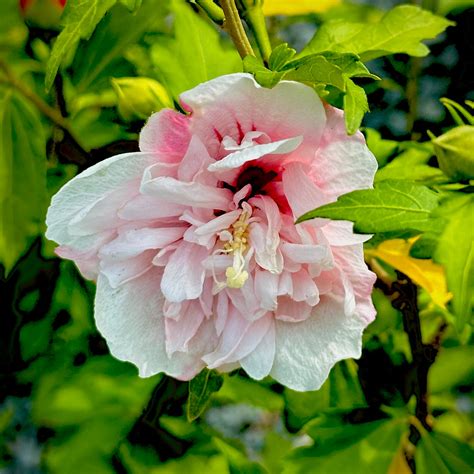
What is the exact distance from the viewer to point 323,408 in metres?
0.70

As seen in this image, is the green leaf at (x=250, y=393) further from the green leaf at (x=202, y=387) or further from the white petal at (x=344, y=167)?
the white petal at (x=344, y=167)

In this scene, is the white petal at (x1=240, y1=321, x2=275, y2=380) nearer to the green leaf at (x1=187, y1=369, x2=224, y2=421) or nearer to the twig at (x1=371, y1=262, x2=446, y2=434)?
the green leaf at (x1=187, y1=369, x2=224, y2=421)

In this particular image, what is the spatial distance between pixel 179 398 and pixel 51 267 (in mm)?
166

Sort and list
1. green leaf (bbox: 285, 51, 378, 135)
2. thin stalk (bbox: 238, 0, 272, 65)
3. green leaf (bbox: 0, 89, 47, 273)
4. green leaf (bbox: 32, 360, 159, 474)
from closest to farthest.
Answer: green leaf (bbox: 285, 51, 378, 135) → thin stalk (bbox: 238, 0, 272, 65) → green leaf (bbox: 0, 89, 47, 273) → green leaf (bbox: 32, 360, 159, 474)

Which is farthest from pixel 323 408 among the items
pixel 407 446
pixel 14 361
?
pixel 14 361

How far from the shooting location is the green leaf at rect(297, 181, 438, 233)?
0.42m

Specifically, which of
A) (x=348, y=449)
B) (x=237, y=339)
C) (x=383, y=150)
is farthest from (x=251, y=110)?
(x=348, y=449)

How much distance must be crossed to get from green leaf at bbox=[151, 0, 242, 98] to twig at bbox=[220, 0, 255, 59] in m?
0.08

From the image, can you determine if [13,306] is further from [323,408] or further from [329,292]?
[329,292]

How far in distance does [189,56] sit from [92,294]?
0.27 metres

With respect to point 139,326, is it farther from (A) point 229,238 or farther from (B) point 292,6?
(B) point 292,6

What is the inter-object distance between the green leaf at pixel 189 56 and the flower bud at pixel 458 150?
0.16m

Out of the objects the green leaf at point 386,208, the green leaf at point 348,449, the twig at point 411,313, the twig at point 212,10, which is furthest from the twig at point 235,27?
the green leaf at point 348,449

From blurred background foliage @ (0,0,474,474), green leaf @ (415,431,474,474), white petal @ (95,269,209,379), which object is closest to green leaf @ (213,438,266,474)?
blurred background foliage @ (0,0,474,474)
